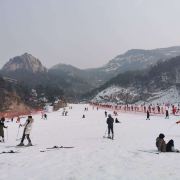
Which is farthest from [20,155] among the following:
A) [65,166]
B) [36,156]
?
[65,166]

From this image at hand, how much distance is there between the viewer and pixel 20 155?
17.7 m

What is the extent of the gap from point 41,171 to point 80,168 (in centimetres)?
135

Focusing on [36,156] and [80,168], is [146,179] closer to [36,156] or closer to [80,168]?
[80,168]

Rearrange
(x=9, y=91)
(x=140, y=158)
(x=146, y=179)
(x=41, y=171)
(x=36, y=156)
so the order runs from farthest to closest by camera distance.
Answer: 1. (x=9, y=91)
2. (x=36, y=156)
3. (x=140, y=158)
4. (x=41, y=171)
5. (x=146, y=179)

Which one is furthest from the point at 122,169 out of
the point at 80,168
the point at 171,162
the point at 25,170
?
the point at 25,170

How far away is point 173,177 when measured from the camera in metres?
11.7

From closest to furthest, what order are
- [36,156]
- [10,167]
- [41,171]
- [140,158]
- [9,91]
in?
[41,171] → [10,167] → [140,158] → [36,156] → [9,91]

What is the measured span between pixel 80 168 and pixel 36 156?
4231 mm

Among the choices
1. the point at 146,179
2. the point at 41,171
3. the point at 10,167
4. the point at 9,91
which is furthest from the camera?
the point at 9,91

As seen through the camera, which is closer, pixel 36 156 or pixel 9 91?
pixel 36 156

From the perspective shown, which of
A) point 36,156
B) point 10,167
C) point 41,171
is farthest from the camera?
point 36,156

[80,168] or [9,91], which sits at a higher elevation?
[9,91]

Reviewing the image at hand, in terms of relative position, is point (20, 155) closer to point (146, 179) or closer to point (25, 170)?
point (25, 170)

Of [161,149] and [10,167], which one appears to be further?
[161,149]
